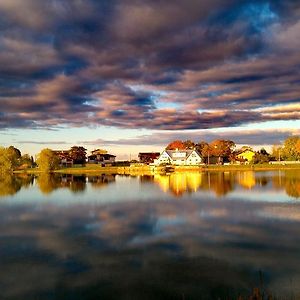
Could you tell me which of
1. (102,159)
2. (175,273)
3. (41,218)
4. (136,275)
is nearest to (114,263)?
(136,275)

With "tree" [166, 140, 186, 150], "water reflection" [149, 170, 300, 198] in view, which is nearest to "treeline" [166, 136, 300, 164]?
"tree" [166, 140, 186, 150]

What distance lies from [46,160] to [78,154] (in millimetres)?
51164

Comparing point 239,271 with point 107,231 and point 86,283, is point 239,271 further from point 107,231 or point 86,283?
point 107,231

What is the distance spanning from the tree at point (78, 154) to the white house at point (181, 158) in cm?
4282

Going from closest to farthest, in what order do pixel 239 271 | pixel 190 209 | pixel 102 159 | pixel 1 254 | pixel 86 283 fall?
1. pixel 86 283
2. pixel 239 271
3. pixel 1 254
4. pixel 190 209
5. pixel 102 159

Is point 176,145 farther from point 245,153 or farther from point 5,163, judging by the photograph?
point 5,163

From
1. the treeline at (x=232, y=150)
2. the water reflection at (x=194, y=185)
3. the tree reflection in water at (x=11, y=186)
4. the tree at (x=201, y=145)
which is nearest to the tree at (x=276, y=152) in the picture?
the treeline at (x=232, y=150)

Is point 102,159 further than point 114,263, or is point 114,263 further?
point 102,159

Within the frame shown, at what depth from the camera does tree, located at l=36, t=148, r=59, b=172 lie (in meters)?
129

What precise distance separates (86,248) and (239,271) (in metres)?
8.82

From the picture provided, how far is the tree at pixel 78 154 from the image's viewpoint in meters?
180

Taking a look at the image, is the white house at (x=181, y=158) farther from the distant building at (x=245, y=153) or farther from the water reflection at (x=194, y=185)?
the water reflection at (x=194, y=185)

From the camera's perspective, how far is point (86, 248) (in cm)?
2075

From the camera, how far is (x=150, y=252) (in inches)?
771
